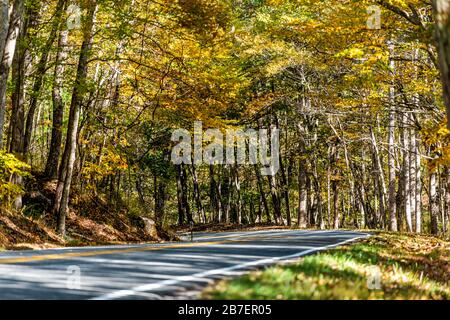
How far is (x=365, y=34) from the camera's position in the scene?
1602 centimetres

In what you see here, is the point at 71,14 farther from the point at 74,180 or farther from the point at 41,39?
the point at 74,180

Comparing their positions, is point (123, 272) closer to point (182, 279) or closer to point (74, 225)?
point (182, 279)

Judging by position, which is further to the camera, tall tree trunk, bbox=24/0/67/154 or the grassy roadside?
tall tree trunk, bbox=24/0/67/154

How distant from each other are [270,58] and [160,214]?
21220 millimetres

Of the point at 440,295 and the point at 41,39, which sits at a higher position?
the point at 41,39

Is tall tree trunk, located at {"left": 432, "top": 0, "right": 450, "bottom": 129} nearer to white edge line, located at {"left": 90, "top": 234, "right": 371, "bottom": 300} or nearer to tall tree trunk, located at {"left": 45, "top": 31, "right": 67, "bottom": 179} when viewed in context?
white edge line, located at {"left": 90, "top": 234, "right": 371, "bottom": 300}

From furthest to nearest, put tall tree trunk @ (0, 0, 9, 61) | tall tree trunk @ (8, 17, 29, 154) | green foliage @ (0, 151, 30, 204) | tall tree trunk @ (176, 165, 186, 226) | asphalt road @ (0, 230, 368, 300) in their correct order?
tall tree trunk @ (176, 165, 186, 226) < tall tree trunk @ (8, 17, 29, 154) < green foliage @ (0, 151, 30, 204) < tall tree trunk @ (0, 0, 9, 61) < asphalt road @ (0, 230, 368, 300)

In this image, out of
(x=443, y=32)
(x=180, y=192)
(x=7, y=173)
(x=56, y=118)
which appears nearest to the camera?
(x=443, y=32)

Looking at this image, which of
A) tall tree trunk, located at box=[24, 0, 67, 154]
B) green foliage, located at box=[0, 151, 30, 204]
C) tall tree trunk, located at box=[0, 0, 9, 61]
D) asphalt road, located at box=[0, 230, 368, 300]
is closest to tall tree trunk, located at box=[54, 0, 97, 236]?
tall tree trunk, located at box=[24, 0, 67, 154]

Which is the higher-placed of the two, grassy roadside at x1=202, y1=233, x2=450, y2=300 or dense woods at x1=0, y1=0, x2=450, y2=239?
dense woods at x1=0, y1=0, x2=450, y2=239

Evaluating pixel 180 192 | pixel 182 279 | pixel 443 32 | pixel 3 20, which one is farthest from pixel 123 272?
pixel 180 192

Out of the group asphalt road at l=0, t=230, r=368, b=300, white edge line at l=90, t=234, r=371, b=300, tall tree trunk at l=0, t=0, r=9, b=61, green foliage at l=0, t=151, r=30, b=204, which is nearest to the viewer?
white edge line at l=90, t=234, r=371, b=300

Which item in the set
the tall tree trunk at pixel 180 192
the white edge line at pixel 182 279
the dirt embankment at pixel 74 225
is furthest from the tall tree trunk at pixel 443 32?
the tall tree trunk at pixel 180 192
